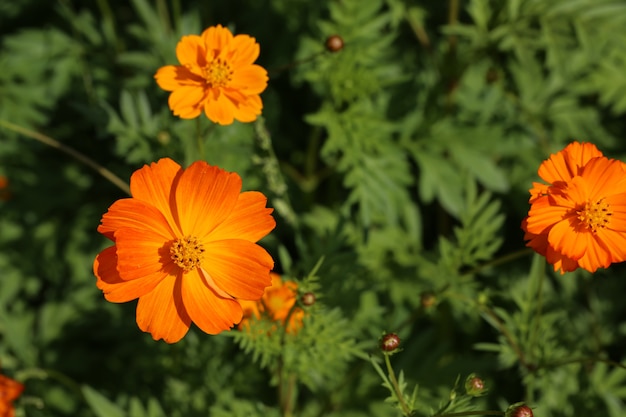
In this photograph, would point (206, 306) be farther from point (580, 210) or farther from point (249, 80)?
point (580, 210)

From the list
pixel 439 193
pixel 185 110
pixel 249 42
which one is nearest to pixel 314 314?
pixel 185 110

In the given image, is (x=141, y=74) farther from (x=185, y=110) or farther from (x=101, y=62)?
(x=185, y=110)

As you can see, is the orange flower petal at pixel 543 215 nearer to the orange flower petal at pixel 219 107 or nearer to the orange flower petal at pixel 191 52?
the orange flower petal at pixel 219 107

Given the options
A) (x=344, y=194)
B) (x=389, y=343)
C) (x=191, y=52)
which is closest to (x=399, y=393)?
(x=389, y=343)

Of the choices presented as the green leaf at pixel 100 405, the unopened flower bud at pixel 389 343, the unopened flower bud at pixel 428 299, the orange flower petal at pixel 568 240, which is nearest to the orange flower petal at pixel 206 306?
the unopened flower bud at pixel 389 343

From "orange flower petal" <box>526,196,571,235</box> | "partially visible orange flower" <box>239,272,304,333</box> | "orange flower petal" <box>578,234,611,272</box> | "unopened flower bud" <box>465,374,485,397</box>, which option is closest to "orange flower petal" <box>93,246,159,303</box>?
"partially visible orange flower" <box>239,272,304,333</box>
